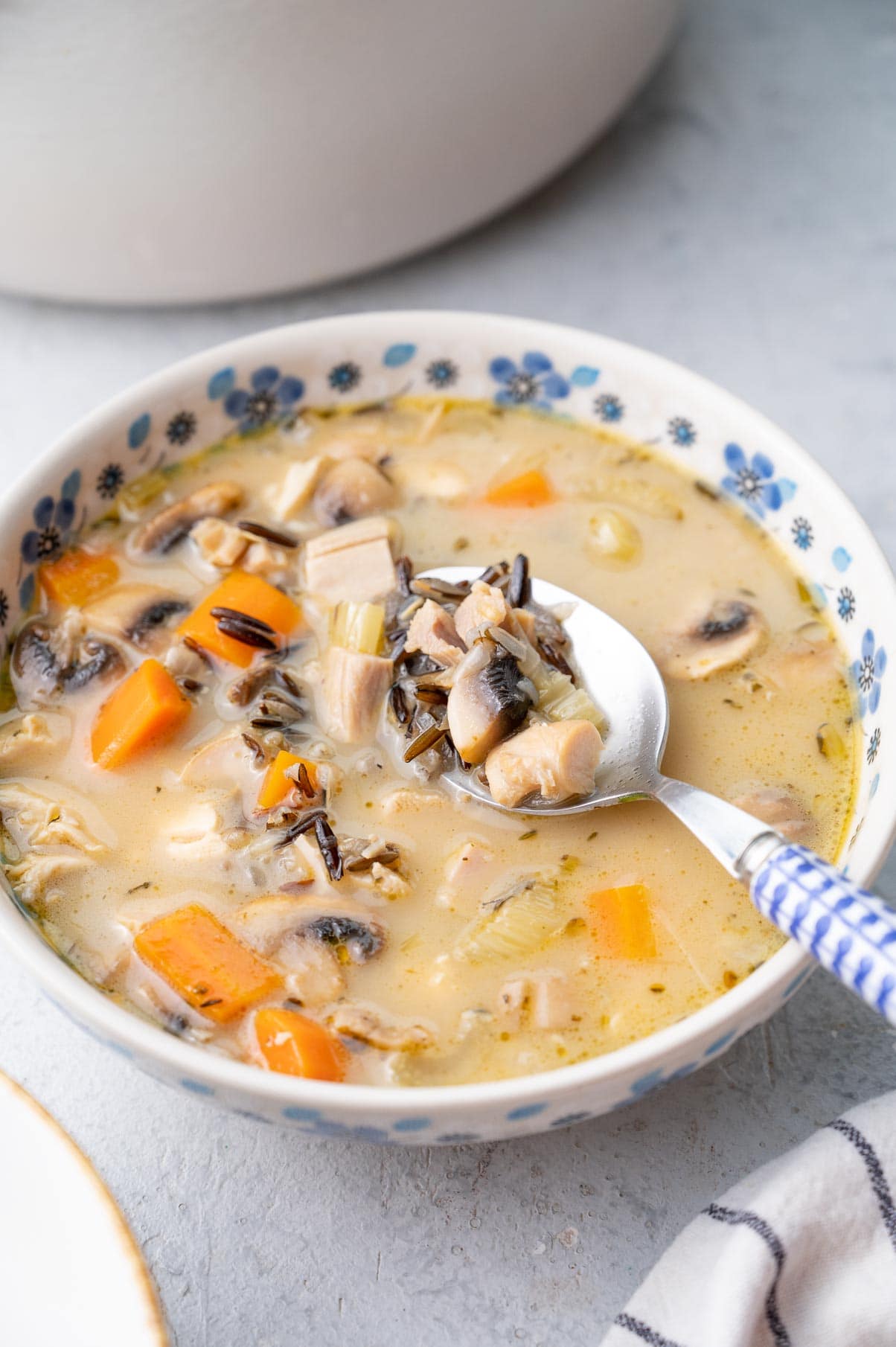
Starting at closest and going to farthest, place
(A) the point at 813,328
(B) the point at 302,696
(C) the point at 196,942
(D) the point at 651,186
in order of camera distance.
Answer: (C) the point at 196,942, (B) the point at 302,696, (A) the point at 813,328, (D) the point at 651,186

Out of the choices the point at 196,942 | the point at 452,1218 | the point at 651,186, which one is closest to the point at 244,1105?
the point at 196,942

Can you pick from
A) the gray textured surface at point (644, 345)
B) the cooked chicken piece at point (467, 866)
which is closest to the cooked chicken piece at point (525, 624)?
the cooked chicken piece at point (467, 866)

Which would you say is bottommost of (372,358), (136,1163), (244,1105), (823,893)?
(136,1163)

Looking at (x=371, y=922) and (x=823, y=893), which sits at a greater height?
(x=823, y=893)

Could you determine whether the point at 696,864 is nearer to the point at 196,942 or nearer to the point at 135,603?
the point at 196,942

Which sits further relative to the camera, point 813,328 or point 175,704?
point 813,328

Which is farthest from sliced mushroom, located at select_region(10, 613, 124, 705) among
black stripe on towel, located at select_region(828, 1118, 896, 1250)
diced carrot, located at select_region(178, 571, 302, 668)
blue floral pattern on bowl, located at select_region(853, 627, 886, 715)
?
black stripe on towel, located at select_region(828, 1118, 896, 1250)

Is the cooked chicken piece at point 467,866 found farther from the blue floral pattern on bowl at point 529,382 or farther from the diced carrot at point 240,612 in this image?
the blue floral pattern on bowl at point 529,382
